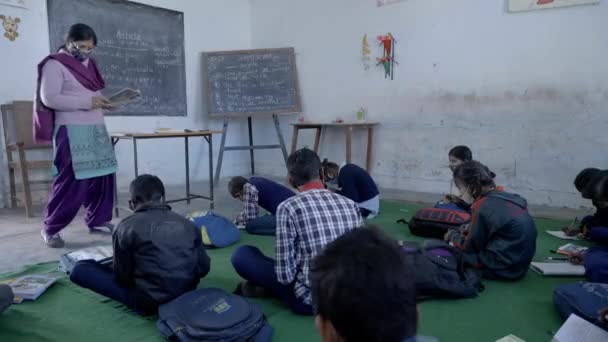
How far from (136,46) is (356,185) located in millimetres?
3308

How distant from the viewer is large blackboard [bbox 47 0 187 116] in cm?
473

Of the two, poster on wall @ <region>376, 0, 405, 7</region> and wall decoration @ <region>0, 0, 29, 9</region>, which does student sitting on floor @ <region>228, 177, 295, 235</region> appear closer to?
wall decoration @ <region>0, 0, 29, 9</region>

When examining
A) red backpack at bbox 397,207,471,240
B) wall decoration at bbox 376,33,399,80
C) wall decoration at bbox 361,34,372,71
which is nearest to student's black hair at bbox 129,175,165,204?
red backpack at bbox 397,207,471,240

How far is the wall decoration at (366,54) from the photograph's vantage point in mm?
5469

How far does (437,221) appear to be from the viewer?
3.16 meters

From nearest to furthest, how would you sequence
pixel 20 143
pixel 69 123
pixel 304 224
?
1. pixel 304 224
2. pixel 69 123
3. pixel 20 143

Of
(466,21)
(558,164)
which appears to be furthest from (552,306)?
(466,21)

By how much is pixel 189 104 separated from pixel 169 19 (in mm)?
1083

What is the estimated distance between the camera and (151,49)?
543 cm

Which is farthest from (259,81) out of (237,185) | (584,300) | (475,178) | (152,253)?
(584,300)

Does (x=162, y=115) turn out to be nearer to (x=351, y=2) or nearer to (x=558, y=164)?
(x=351, y=2)

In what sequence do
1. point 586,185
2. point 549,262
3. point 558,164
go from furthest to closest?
point 558,164
point 586,185
point 549,262

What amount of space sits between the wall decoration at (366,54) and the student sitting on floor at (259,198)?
2.75m

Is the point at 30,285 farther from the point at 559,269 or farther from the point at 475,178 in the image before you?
the point at 559,269
